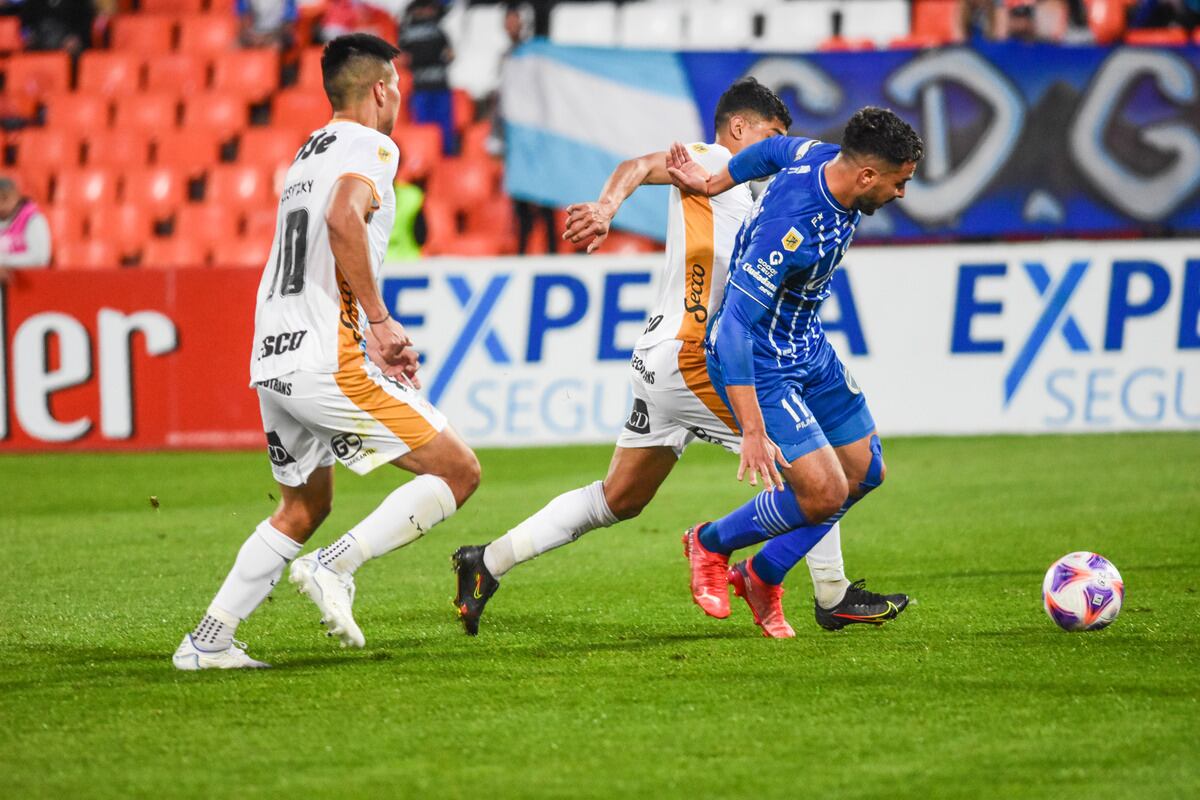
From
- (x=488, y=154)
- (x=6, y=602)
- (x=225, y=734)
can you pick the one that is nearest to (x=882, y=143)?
(x=225, y=734)

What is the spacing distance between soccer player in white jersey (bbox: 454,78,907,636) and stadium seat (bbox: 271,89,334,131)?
37.6 ft

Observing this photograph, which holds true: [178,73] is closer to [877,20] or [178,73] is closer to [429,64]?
[429,64]

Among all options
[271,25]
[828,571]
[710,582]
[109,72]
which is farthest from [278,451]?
[109,72]

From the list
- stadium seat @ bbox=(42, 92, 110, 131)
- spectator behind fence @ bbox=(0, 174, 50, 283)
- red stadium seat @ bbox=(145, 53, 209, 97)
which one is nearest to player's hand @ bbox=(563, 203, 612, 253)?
spectator behind fence @ bbox=(0, 174, 50, 283)

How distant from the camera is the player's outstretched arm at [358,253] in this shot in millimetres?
4754

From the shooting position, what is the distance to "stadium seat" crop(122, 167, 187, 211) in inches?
647

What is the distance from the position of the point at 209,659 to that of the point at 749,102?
2843mm

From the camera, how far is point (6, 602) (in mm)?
6465

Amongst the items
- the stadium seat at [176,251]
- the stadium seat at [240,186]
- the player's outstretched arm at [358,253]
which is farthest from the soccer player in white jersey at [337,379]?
the stadium seat at [240,186]

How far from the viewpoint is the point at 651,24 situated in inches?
654

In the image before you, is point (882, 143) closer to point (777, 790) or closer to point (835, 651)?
point (835, 651)

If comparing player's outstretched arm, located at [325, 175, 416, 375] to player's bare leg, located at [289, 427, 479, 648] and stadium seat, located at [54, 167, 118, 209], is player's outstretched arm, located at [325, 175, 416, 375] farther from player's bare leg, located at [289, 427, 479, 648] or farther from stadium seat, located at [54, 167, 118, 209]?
stadium seat, located at [54, 167, 118, 209]

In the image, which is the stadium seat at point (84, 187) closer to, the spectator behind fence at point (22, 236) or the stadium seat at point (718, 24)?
the spectator behind fence at point (22, 236)

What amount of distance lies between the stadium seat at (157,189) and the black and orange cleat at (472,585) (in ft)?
38.4
